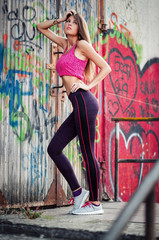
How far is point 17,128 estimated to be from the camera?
366 centimetres

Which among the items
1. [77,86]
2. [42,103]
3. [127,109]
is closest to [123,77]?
[127,109]

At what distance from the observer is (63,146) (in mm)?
3152

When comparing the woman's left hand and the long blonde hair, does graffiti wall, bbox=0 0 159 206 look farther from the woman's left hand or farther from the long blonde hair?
the woman's left hand

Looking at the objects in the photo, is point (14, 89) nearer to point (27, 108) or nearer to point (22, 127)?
point (27, 108)

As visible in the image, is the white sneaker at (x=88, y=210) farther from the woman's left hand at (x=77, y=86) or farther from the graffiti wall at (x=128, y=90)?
the graffiti wall at (x=128, y=90)

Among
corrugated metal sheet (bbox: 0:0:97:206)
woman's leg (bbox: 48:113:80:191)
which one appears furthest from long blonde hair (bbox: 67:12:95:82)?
corrugated metal sheet (bbox: 0:0:97:206)

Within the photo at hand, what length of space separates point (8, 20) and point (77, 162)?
1.91 meters

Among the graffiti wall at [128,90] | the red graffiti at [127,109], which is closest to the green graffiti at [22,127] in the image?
the red graffiti at [127,109]

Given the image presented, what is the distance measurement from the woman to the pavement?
0.75 ft

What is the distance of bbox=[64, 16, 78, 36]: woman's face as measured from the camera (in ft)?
10.6

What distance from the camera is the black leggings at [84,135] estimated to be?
10.0ft

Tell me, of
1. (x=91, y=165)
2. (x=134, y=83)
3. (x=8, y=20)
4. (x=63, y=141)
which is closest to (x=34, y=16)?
(x=8, y=20)

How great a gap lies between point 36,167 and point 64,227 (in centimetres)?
138

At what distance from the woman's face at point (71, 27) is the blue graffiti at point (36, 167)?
1302 millimetres
